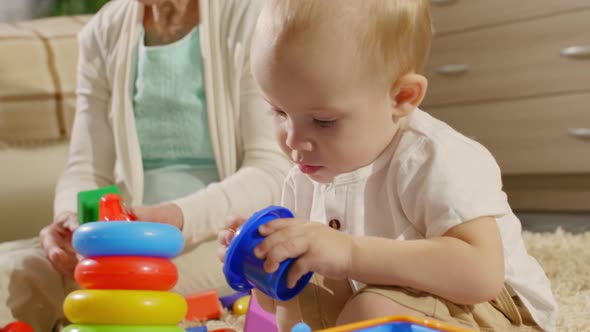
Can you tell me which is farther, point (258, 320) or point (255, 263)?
point (258, 320)

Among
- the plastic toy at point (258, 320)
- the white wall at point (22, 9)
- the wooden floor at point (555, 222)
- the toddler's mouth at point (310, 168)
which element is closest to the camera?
the toddler's mouth at point (310, 168)

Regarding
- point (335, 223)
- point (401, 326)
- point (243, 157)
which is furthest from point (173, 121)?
point (401, 326)

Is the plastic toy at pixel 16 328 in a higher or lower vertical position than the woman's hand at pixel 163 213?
lower

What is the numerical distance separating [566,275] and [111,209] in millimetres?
852

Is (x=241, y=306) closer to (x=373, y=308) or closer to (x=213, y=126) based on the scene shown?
(x=213, y=126)

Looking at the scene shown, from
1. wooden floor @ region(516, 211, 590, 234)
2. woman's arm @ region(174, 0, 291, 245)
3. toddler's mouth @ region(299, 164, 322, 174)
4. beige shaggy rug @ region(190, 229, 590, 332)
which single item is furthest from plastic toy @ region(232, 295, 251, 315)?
wooden floor @ region(516, 211, 590, 234)

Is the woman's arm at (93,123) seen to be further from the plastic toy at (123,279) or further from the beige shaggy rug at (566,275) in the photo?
the plastic toy at (123,279)

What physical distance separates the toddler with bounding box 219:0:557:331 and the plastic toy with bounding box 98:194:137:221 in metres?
0.14

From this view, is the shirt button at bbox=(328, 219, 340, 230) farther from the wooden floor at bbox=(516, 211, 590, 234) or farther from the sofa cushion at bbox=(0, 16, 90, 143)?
the wooden floor at bbox=(516, 211, 590, 234)

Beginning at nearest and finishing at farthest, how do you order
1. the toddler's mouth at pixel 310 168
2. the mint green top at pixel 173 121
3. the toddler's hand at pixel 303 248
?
the toddler's hand at pixel 303 248 → the toddler's mouth at pixel 310 168 → the mint green top at pixel 173 121

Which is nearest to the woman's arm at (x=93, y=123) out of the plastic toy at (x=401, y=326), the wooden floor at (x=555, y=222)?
the plastic toy at (x=401, y=326)

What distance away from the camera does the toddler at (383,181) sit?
71 centimetres

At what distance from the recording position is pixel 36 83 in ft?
5.97

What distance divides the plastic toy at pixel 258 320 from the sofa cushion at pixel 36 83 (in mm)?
1043
